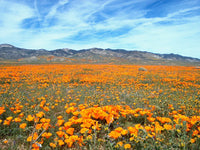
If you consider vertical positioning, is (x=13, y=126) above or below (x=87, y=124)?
below

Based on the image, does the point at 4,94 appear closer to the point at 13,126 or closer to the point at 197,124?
the point at 13,126

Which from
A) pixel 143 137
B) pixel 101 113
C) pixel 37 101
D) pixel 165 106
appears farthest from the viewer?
pixel 37 101

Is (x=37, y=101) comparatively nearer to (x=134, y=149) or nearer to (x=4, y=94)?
(x=4, y=94)

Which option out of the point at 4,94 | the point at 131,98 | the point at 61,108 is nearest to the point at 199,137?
the point at 131,98

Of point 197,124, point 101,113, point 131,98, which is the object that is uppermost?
point 101,113

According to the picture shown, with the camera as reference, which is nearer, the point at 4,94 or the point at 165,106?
the point at 165,106

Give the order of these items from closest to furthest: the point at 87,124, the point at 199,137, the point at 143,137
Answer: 1. the point at 199,137
2. the point at 143,137
3. the point at 87,124

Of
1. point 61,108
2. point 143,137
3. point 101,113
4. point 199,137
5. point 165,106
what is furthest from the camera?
point 61,108

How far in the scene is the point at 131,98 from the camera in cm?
645

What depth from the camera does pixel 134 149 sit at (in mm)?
2572

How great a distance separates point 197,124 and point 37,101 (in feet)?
20.0

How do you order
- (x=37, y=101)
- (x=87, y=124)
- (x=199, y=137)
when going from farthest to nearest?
1. (x=37, y=101)
2. (x=87, y=124)
3. (x=199, y=137)

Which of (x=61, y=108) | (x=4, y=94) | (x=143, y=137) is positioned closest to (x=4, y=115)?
(x=61, y=108)

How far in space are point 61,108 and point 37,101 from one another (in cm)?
143
